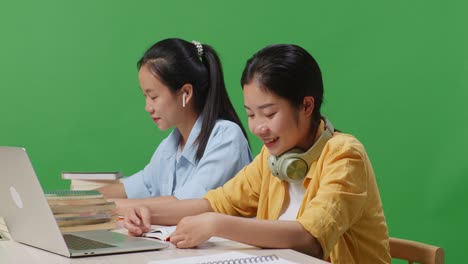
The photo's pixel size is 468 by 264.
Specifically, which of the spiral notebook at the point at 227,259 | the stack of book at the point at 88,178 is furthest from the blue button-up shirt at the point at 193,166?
the spiral notebook at the point at 227,259

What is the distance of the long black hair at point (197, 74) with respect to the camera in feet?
7.74

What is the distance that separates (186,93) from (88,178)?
0.41 meters

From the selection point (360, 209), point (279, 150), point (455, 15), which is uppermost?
point (455, 15)

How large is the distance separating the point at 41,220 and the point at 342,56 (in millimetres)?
1834

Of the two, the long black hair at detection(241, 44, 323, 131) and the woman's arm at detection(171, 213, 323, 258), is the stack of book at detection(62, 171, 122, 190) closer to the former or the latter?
the long black hair at detection(241, 44, 323, 131)

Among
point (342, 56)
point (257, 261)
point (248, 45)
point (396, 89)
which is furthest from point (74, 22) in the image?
point (257, 261)

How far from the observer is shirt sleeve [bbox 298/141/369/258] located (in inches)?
59.9

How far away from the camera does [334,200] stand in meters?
1.55

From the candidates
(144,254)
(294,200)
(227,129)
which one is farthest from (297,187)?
(227,129)

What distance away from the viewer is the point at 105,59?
326 cm

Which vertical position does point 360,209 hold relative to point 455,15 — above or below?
below

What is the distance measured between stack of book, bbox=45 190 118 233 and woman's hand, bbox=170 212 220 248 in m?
0.34

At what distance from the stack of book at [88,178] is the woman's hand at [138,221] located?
2.21ft

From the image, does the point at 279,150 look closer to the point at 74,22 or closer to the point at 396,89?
the point at 396,89
